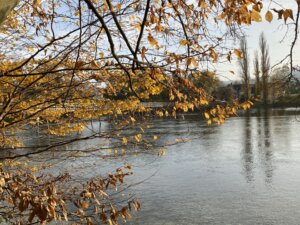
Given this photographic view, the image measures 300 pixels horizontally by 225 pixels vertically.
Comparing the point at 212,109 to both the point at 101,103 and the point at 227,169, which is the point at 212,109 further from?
the point at 227,169

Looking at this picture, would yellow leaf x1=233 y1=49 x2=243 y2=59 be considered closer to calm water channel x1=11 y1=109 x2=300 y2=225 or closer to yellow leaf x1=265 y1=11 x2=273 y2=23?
yellow leaf x1=265 y1=11 x2=273 y2=23

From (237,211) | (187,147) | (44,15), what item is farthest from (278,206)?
(187,147)

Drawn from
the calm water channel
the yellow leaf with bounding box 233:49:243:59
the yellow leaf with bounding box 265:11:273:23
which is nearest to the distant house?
the calm water channel

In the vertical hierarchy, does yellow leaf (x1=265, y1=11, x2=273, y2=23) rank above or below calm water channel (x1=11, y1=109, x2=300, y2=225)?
above

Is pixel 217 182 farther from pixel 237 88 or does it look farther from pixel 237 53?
pixel 237 88

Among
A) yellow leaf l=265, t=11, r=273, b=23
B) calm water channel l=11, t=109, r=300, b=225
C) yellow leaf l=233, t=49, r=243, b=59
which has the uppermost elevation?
yellow leaf l=265, t=11, r=273, b=23

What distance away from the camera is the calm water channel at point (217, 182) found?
8711mm

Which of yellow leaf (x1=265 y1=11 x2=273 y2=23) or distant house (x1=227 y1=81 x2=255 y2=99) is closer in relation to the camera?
yellow leaf (x1=265 y1=11 x2=273 y2=23)

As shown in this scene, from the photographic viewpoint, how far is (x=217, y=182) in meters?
11.7

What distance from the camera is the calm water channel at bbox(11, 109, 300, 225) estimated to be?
8711 millimetres

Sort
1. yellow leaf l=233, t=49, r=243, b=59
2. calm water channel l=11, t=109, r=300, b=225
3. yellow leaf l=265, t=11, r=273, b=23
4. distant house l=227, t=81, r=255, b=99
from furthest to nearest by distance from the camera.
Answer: calm water channel l=11, t=109, r=300, b=225, distant house l=227, t=81, r=255, b=99, yellow leaf l=233, t=49, r=243, b=59, yellow leaf l=265, t=11, r=273, b=23

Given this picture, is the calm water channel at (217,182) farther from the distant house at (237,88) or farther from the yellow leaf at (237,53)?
the yellow leaf at (237,53)

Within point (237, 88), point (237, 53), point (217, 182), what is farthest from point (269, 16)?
point (237, 88)

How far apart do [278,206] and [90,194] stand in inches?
260
